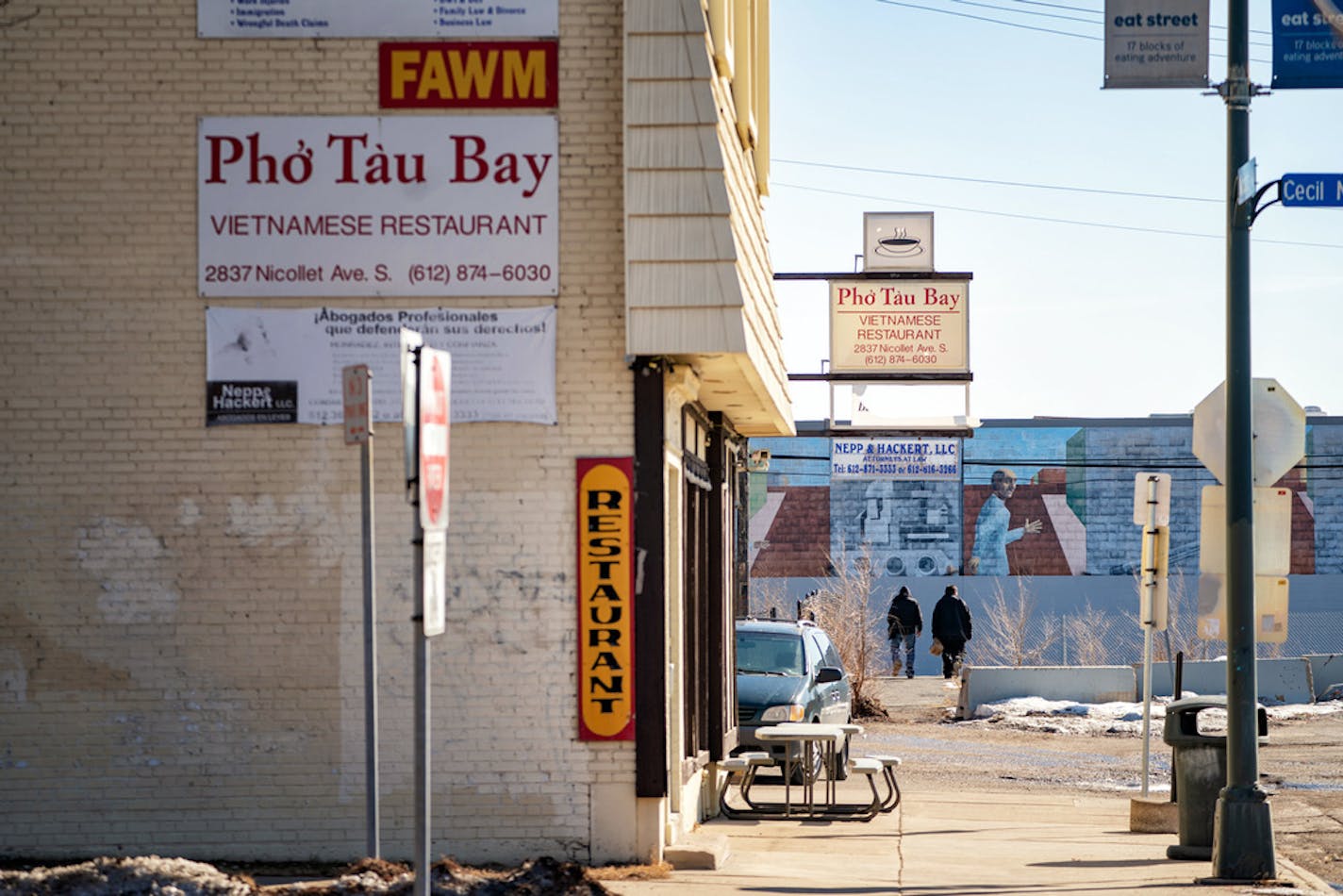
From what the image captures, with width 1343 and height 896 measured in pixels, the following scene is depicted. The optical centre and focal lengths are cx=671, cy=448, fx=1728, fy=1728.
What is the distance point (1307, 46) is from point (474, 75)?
19.1 feet

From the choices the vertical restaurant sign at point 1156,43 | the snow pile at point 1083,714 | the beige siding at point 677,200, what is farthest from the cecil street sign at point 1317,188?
the snow pile at point 1083,714

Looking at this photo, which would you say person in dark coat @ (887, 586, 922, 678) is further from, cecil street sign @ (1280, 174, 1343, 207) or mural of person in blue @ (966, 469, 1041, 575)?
cecil street sign @ (1280, 174, 1343, 207)

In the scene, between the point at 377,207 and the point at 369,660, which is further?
the point at 377,207

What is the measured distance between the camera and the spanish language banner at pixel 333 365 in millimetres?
11898

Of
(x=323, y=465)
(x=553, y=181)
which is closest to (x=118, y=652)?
(x=323, y=465)

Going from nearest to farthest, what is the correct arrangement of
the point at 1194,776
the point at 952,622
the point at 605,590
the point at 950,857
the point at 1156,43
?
the point at 605,590 < the point at 1156,43 < the point at 950,857 < the point at 1194,776 < the point at 952,622

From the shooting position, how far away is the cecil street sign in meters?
11.9

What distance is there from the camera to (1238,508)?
471 inches

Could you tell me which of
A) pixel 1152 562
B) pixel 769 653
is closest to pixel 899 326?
pixel 769 653

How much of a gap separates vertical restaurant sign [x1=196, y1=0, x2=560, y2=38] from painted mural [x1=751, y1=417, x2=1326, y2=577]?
32553 millimetres

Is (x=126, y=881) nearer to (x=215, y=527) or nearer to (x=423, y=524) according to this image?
(x=423, y=524)

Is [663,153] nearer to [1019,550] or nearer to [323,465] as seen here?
[323,465]

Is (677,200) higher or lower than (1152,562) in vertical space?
higher

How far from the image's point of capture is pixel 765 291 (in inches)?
587
